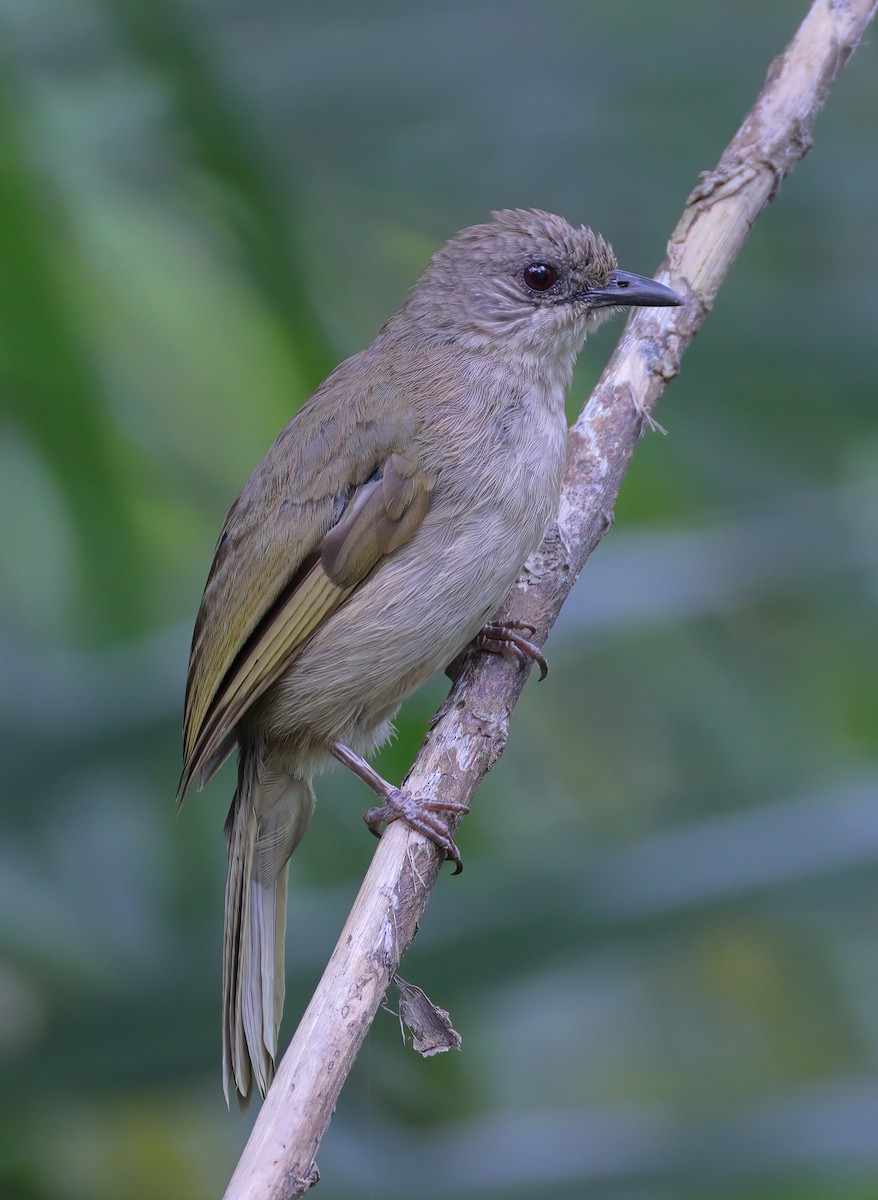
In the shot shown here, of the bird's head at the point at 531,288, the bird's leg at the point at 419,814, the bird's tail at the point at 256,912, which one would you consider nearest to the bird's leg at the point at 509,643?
the bird's leg at the point at 419,814

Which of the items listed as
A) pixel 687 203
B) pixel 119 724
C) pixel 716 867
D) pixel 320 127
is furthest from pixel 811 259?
pixel 119 724

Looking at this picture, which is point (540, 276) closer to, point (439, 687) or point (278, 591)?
point (278, 591)

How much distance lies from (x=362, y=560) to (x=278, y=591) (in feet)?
0.70

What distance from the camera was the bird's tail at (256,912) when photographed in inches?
117

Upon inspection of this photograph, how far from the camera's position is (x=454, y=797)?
106 inches

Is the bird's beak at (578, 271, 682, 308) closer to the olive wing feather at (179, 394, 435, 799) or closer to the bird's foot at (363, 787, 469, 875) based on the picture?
the olive wing feather at (179, 394, 435, 799)

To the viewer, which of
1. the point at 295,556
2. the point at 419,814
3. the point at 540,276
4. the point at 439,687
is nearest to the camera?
the point at 419,814

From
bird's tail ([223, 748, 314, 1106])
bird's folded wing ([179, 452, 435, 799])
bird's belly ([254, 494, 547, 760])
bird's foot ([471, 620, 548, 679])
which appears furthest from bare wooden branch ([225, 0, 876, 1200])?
bird's tail ([223, 748, 314, 1106])

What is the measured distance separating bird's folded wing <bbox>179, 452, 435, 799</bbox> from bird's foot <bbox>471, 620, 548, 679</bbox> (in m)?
0.30

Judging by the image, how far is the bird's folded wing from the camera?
300cm

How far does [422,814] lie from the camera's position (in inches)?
104

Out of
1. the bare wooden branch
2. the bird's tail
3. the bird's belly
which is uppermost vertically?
the bare wooden branch

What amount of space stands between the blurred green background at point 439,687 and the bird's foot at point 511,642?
0.42 feet

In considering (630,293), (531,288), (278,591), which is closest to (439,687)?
(278,591)
